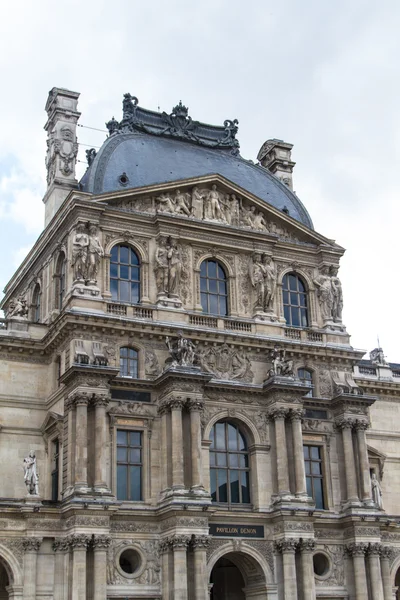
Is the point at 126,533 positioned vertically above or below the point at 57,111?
below

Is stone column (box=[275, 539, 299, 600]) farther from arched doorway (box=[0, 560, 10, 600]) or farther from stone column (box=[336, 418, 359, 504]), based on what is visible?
arched doorway (box=[0, 560, 10, 600])

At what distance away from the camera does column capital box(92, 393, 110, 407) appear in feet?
117

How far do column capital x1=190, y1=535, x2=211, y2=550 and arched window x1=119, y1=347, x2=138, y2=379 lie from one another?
700 cm

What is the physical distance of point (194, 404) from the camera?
36.9 m

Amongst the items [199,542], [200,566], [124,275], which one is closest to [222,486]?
[199,542]

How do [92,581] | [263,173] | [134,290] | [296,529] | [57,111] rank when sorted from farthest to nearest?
[263,173]
[57,111]
[134,290]
[296,529]
[92,581]

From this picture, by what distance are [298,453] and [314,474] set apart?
242 cm

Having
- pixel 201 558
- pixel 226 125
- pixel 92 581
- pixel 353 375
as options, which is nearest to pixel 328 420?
pixel 353 375

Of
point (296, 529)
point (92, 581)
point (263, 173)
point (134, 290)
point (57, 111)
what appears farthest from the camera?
point (263, 173)

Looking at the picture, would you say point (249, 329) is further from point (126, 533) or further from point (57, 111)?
point (57, 111)

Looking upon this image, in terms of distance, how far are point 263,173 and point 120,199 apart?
33.0 feet

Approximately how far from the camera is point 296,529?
37.0 m

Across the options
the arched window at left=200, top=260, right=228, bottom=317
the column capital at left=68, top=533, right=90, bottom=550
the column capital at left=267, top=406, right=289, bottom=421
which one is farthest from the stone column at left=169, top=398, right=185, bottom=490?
the arched window at left=200, top=260, right=228, bottom=317

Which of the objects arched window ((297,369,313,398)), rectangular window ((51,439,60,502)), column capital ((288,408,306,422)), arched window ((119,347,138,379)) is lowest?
rectangular window ((51,439,60,502))
